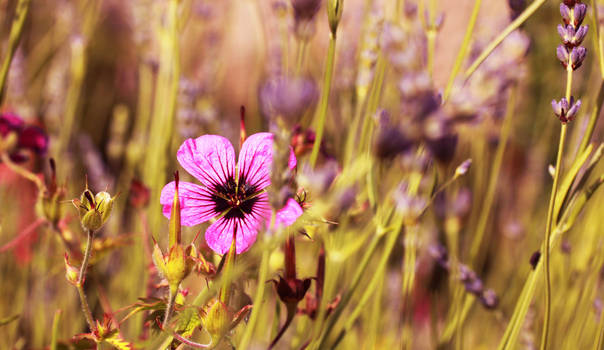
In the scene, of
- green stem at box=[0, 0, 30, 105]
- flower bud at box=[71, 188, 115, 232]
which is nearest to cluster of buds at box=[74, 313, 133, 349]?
flower bud at box=[71, 188, 115, 232]

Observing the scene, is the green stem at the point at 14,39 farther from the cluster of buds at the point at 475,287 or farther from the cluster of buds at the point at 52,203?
the cluster of buds at the point at 475,287

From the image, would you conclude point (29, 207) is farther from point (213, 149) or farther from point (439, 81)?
point (439, 81)

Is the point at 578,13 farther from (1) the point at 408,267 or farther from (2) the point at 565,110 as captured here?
(1) the point at 408,267

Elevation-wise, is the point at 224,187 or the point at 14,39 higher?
the point at 14,39

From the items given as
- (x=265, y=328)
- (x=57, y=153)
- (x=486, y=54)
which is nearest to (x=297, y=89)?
(x=486, y=54)

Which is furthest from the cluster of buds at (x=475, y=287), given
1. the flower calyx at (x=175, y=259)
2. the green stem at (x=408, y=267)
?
the flower calyx at (x=175, y=259)

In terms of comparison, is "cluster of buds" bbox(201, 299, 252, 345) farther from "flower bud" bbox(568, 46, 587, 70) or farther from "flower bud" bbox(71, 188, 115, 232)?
"flower bud" bbox(568, 46, 587, 70)

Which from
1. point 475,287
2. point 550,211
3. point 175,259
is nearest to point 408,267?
point 475,287
